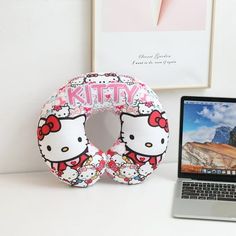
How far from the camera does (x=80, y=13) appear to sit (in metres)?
1.47

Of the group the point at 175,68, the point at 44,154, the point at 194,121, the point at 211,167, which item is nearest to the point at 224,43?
the point at 175,68

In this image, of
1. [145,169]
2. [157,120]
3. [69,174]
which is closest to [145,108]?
[157,120]

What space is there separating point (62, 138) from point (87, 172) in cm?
12

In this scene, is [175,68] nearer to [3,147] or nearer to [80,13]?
[80,13]

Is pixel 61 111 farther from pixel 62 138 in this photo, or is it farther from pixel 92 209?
pixel 92 209

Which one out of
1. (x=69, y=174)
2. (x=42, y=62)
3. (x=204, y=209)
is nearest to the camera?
(x=204, y=209)

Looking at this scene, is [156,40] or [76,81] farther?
[156,40]

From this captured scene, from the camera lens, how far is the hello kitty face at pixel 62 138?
1.35 m

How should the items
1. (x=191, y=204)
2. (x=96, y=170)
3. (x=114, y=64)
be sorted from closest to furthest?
(x=191, y=204) → (x=96, y=170) → (x=114, y=64)

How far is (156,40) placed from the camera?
4.97ft

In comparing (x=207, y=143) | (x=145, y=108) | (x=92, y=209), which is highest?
(x=145, y=108)

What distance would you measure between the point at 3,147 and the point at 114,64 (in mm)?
424

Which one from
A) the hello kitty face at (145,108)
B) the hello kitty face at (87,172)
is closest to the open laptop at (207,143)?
the hello kitty face at (145,108)

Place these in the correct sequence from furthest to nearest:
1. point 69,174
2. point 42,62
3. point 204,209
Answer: point 42,62, point 69,174, point 204,209
